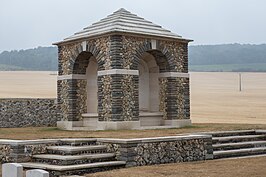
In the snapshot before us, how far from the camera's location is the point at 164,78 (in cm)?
2266

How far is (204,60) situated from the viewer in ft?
603

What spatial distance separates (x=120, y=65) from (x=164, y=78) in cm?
292

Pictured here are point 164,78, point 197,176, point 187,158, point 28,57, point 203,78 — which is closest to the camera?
point 197,176

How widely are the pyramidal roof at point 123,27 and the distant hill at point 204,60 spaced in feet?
331

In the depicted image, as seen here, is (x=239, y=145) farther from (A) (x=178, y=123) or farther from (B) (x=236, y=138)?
(A) (x=178, y=123)

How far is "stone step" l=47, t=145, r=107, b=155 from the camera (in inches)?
553

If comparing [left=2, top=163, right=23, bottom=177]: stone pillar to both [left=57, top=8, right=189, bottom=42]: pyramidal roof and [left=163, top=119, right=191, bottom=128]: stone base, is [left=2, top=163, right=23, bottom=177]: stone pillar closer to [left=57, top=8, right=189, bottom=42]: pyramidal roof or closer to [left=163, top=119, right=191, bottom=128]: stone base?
[left=57, top=8, right=189, bottom=42]: pyramidal roof

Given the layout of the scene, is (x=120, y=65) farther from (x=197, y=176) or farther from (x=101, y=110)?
(x=197, y=176)

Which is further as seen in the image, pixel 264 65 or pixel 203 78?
pixel 264 65

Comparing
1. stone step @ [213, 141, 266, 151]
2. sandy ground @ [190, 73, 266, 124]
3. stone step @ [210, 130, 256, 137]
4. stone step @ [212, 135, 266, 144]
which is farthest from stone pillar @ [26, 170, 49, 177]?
sandy ground @ [190, 73, 266, 124]

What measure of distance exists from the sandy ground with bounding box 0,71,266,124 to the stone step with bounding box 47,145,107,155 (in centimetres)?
2833

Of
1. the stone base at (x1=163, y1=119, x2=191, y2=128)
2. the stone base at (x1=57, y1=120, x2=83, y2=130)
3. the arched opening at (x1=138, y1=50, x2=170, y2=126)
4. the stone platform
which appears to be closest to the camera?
the stone platform

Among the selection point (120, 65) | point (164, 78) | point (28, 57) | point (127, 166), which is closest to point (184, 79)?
point (164, 78)

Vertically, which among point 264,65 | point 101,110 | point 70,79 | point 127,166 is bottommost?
point 127,166
